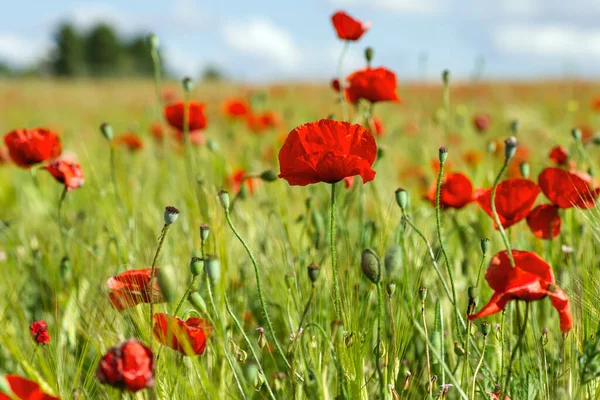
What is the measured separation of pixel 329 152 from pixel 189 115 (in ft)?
2.95

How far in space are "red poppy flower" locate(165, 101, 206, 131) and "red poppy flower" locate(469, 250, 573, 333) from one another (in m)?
1.08

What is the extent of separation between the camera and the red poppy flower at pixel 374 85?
50.2 inches

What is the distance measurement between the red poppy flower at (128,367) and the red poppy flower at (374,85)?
2.75 ft

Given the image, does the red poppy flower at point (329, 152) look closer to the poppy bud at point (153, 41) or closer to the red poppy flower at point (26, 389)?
the red poppy flower at point (26, 389)

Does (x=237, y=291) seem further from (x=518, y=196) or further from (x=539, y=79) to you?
(x=539, y=79)

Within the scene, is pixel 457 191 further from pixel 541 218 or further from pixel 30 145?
pixel 30 145

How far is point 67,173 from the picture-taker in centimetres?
123

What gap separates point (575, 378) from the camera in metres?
0.76

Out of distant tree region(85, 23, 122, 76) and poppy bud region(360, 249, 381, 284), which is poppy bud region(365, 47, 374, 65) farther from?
distant tree region(85, 23, 122, 76)

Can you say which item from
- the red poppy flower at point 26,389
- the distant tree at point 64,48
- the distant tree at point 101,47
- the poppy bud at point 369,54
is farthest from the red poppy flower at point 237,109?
the distant tree at point 101,47

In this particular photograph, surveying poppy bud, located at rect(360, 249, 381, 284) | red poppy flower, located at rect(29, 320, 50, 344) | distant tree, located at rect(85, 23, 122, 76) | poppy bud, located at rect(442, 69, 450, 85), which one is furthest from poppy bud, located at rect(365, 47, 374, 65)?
distant tree, located at rect(85, 23, 122, 76)

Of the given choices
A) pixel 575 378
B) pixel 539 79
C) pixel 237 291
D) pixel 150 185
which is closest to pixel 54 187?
pixel 150 185

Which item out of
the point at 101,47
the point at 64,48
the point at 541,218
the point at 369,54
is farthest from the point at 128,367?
the point at 101,47

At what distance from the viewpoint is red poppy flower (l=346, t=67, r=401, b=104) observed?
127cm
